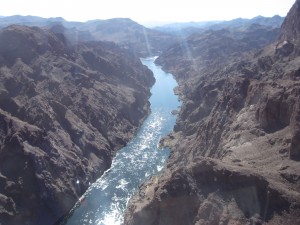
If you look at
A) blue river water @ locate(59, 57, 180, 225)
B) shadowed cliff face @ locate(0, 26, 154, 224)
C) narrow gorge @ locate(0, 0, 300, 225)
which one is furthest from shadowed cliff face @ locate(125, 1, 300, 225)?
shadowed cliff face @ locate(0, 26, 154, 224)

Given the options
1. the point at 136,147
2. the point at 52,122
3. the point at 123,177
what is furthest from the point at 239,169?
the point at 136,147

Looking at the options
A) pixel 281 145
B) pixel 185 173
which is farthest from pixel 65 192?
pixel 281 145

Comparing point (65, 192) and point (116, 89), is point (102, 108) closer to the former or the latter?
point (116, 89)

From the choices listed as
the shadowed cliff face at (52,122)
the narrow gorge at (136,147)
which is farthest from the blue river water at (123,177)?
the shadowed cliff face at (52,122)

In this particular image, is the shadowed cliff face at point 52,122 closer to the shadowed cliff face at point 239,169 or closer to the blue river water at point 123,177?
the blue river water at point 123,177

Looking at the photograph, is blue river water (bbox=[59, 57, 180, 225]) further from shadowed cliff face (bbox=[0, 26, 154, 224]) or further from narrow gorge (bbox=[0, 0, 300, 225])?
shadowed cliff face (bbox=[0, 26, 154, 224])

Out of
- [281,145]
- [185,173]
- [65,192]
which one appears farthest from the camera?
[65,192]
